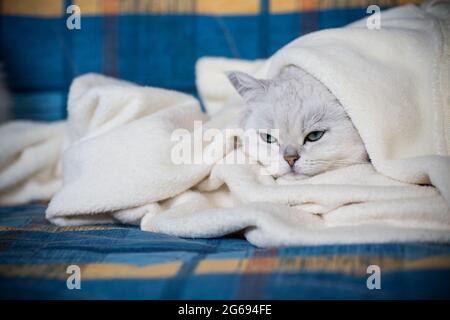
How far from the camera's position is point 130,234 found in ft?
3.22

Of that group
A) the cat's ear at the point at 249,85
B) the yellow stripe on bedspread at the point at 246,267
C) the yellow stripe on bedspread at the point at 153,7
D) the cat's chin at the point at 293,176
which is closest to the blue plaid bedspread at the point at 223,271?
the yellow stripe on bedspread at the point at 246,267

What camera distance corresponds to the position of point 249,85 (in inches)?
46.1

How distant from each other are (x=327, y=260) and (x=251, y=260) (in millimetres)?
131

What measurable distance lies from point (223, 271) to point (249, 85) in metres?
0.58

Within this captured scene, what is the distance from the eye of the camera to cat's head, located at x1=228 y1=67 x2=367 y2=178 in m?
1.05

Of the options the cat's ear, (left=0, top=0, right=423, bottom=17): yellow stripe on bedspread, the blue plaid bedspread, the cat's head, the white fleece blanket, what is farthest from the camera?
(left=0, top=0, right=423, bottom=17): yellow stripe on bedspread

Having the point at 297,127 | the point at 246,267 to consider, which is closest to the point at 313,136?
the point at 297,127

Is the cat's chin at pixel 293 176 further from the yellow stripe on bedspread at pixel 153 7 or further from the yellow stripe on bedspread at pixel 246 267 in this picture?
the yellow stripe on bedspread at pixel 153 7

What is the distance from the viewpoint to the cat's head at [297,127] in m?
1.05

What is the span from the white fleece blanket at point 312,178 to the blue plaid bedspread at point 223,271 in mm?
61

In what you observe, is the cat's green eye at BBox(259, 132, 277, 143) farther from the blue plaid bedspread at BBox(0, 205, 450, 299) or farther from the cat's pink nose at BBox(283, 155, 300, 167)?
the blue plaid bedspread at BBox(0, 205, 450, 299)

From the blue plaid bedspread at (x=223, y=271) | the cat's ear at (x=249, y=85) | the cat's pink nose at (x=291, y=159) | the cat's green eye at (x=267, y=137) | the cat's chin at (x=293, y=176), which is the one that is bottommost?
the blue plaid bedspread at (x=223, y=271)

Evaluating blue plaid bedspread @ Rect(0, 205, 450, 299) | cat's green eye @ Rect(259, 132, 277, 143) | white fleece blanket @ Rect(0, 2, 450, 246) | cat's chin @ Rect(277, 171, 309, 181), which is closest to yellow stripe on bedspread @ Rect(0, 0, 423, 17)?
white fleece blanket @ Rect(0, 2, 450, 246)

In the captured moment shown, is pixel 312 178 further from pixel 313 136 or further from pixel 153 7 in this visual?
pixel 153 7
